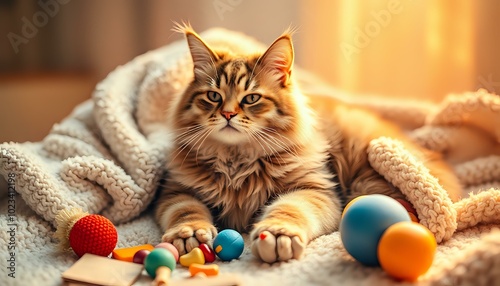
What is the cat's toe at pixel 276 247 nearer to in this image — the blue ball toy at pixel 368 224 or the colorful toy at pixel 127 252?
the blue ball toy at pixel 368 224

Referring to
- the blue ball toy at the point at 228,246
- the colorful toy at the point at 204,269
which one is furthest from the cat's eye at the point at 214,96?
the colorful toy at the point at 204,269

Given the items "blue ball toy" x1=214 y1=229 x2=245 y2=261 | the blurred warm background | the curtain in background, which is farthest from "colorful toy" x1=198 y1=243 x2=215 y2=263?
the curtain in background

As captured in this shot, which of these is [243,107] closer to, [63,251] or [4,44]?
[63,251]

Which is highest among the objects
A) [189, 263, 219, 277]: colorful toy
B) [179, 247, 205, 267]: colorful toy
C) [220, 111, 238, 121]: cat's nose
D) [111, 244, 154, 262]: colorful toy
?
[220, 111, 238, 121]: cat's nose

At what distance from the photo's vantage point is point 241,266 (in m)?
1.35

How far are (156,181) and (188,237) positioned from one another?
43cm

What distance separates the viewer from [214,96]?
1.63 m

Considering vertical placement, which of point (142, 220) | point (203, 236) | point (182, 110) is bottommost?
point (142, 220)

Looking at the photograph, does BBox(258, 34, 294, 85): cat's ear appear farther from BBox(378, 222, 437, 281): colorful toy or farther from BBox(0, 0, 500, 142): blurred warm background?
BBox(0, 0, 500, 142): blurred warm background

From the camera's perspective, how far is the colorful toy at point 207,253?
138 centimetres

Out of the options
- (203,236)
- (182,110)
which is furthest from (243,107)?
(203,236)

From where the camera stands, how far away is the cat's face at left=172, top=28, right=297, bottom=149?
5.15 feet

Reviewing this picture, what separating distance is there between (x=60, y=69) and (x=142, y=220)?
73.5 inches

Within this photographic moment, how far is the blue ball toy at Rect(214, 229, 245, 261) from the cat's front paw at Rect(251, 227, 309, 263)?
2.3 inches
